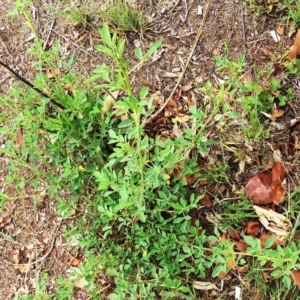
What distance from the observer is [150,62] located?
9.98 ft

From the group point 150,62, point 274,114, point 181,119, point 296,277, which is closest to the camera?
point 296,277

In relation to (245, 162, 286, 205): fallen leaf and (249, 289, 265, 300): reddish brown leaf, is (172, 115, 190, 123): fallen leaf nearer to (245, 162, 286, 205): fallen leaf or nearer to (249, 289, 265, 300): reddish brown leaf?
(245, 162, 286, 205): fallen leaf

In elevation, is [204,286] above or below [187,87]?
below

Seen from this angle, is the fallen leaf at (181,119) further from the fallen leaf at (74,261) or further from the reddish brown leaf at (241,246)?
the fallen leaf at (74,261)

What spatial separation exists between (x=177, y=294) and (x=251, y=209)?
22.5 inches

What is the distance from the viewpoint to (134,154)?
2.19 meters

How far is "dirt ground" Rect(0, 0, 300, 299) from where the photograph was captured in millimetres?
2933

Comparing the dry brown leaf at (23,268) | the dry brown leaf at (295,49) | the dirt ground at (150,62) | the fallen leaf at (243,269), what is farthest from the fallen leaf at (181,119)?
the dry brown leaf at (23,268)

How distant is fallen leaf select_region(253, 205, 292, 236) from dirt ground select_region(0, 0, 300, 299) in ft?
2.28

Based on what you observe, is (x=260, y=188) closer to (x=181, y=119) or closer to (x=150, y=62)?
(x=181, y=119)

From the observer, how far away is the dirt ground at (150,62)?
293 cm

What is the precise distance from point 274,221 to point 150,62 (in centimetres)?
113

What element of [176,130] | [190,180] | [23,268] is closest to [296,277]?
[190,180]

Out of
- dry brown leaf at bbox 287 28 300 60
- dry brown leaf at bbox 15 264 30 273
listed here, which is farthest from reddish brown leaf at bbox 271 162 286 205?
dry brown leaf at bbox 15 264 30 273
